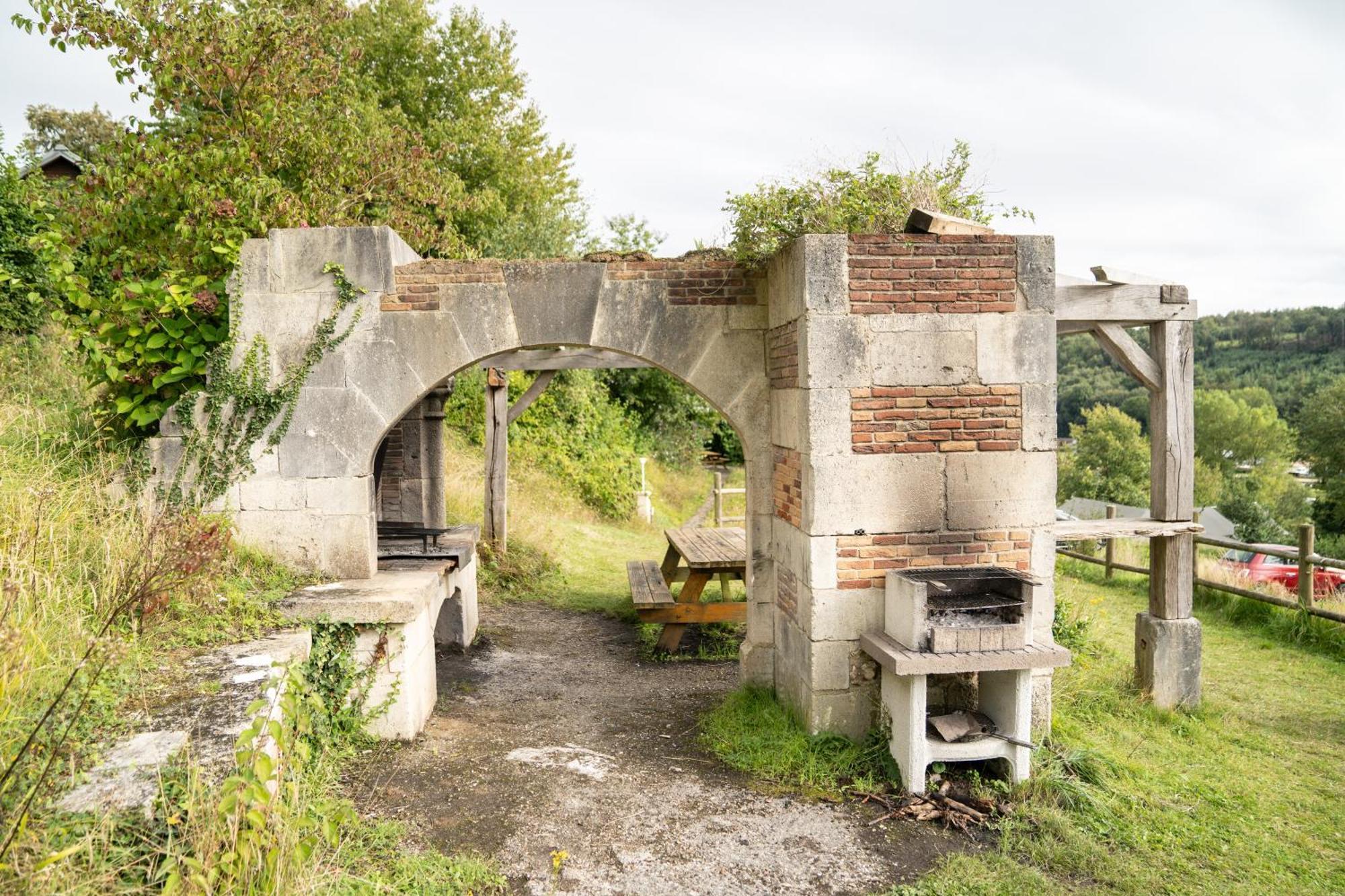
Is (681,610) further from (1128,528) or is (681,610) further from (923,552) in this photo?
(1128,528)

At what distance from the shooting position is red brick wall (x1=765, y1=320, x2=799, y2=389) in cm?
493

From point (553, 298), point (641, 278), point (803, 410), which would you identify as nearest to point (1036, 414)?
point (803, 410)

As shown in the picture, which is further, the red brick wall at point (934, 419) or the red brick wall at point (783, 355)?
the red brick wall at point (783, 355)

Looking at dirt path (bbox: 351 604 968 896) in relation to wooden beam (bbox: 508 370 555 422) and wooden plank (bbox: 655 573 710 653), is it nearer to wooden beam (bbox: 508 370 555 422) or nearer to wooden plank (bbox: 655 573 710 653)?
wooden plank (bbox: 655 573 710 653)

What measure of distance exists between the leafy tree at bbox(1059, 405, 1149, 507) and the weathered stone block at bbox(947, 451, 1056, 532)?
118ft

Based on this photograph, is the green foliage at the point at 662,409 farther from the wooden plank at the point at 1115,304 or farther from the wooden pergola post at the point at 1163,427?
the wooden plank at the point at 1115,304

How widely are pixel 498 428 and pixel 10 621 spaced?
24.1 ft

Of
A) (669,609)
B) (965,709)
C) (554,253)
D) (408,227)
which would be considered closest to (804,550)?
(965,709)

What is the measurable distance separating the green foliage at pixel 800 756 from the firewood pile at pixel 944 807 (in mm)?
150

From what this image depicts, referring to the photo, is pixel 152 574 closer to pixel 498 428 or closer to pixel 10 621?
pixel 10 621

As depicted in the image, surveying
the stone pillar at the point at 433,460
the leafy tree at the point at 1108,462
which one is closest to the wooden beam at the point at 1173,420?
the stone pillar at the point at 433,460

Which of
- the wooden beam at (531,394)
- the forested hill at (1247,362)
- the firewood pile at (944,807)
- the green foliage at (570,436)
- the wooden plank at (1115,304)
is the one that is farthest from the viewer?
the forested hill at (1247,362)

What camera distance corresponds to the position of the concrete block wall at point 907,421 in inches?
186

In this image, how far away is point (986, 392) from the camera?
484 cm
